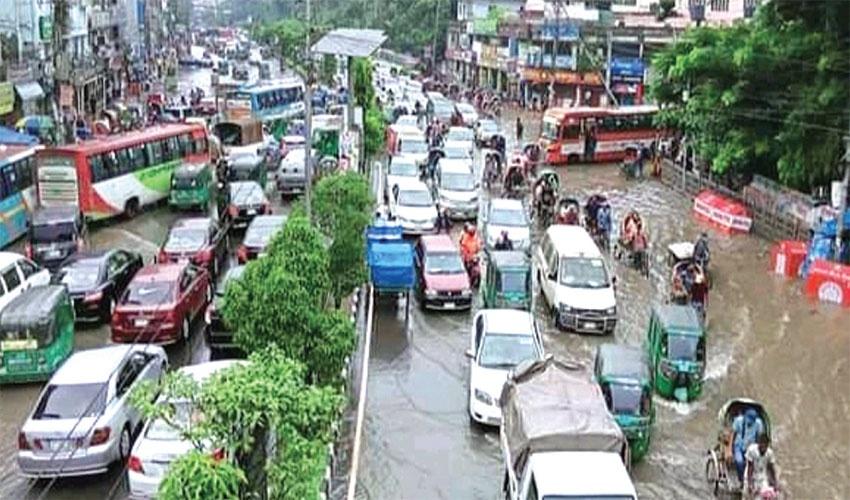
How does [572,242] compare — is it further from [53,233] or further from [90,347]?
[53,233]

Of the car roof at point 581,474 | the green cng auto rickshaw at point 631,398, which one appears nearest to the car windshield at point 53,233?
the green cng auto rickshaw at point 631,398

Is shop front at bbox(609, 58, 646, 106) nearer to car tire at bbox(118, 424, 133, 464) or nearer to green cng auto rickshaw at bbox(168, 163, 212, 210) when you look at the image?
green cng auto rickshaw at bbox(168, 163, 212, 210)

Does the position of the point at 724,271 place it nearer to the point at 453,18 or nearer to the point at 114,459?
the point at 114,459

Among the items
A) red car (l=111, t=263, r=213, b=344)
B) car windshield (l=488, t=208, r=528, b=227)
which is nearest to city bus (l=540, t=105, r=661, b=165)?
car windshield (l=488, t=208, r=528, b=227)

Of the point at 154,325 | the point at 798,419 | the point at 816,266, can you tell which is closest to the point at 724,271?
the point at 816,266

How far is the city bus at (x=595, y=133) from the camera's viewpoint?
155 ft

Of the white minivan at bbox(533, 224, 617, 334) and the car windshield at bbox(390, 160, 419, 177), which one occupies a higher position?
the car windshield at bbox(390, 160, 419, 177)

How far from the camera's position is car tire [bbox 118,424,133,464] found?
15422 millimetres

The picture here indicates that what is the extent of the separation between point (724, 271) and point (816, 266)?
3.34 m

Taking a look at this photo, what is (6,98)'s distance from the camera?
4678cm

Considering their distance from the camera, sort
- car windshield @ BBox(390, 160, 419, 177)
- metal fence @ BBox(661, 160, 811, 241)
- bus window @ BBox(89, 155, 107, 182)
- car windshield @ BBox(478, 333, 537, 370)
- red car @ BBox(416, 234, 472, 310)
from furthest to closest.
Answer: car windshield @ BBox(390, 160, 419, 177) < metal fence @ BBox(661, 160, 811, 241) < bus window @ BBox(89, 155, 107, 182) < red car @ BBox(416, 234, 472, 310) < car windshield @ BBox(478, 333, 537, 370)

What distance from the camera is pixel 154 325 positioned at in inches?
808

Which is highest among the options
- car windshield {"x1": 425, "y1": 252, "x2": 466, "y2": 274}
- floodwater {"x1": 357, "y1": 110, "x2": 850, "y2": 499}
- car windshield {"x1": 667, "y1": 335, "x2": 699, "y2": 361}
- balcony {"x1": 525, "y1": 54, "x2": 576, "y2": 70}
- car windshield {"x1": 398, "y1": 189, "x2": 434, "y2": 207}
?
balcony {"x1": 525, "y1": 54, "x2": 576, "y2": 70}

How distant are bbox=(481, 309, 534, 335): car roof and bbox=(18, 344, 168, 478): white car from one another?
6.37m
